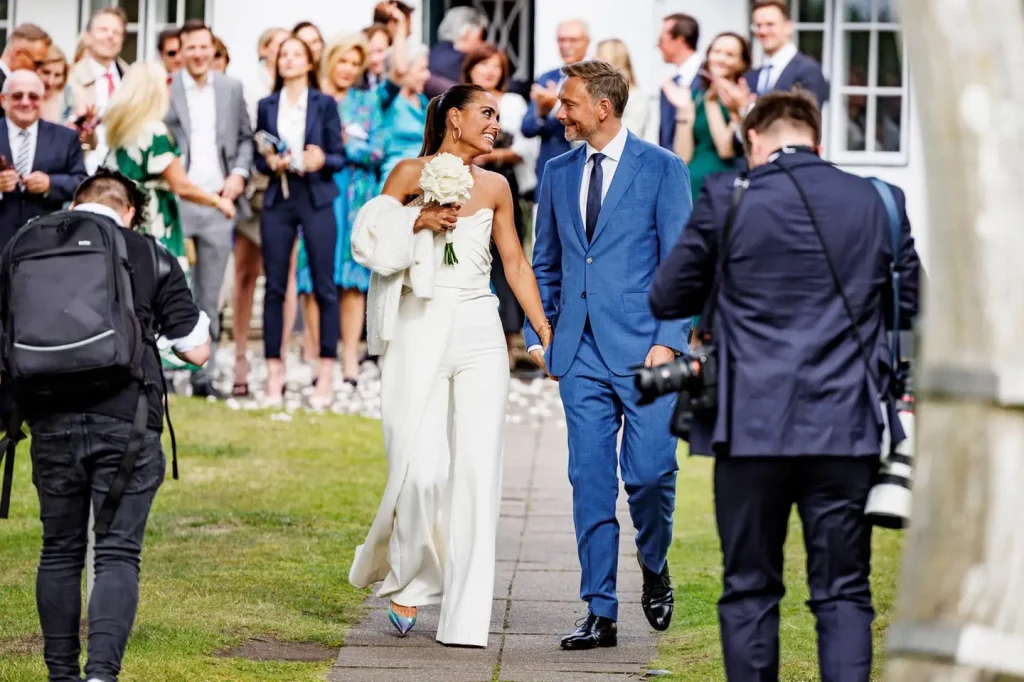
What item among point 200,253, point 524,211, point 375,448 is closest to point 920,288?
point 375,448

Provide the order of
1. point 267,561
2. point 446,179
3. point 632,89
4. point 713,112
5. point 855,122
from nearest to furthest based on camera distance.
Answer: point 446,179
point 267,561
point 713,112
point 632,89
point 855,122

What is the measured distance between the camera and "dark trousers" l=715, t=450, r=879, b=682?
5.45 meters

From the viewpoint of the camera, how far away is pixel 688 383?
5.53 metres

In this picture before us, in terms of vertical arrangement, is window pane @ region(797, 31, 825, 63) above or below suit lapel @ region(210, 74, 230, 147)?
above

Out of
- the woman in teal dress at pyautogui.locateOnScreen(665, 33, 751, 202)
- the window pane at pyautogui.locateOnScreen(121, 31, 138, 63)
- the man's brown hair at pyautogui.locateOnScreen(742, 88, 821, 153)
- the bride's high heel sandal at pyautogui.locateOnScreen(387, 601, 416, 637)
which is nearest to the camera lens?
the man's brown hair at pyautogui.locateOnScreen(742, 88, 821, 153)

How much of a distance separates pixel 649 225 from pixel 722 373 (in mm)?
2152

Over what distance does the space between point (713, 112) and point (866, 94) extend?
599 centimetres

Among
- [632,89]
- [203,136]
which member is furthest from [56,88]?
[632,89]

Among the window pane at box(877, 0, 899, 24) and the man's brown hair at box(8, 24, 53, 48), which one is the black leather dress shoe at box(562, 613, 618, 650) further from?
the window pane at box(877, 0, 899, 24)

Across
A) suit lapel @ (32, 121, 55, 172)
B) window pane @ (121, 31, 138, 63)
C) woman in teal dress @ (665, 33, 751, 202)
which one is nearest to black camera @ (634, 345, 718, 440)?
suit lapel @ (32, 121, 55, 172)

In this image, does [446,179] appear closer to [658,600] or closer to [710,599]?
[658,600]

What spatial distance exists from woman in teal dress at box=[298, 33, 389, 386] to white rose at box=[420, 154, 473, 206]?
7113 mm

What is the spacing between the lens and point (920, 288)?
559 centimetres

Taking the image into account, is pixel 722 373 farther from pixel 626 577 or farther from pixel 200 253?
pixel 200 253
